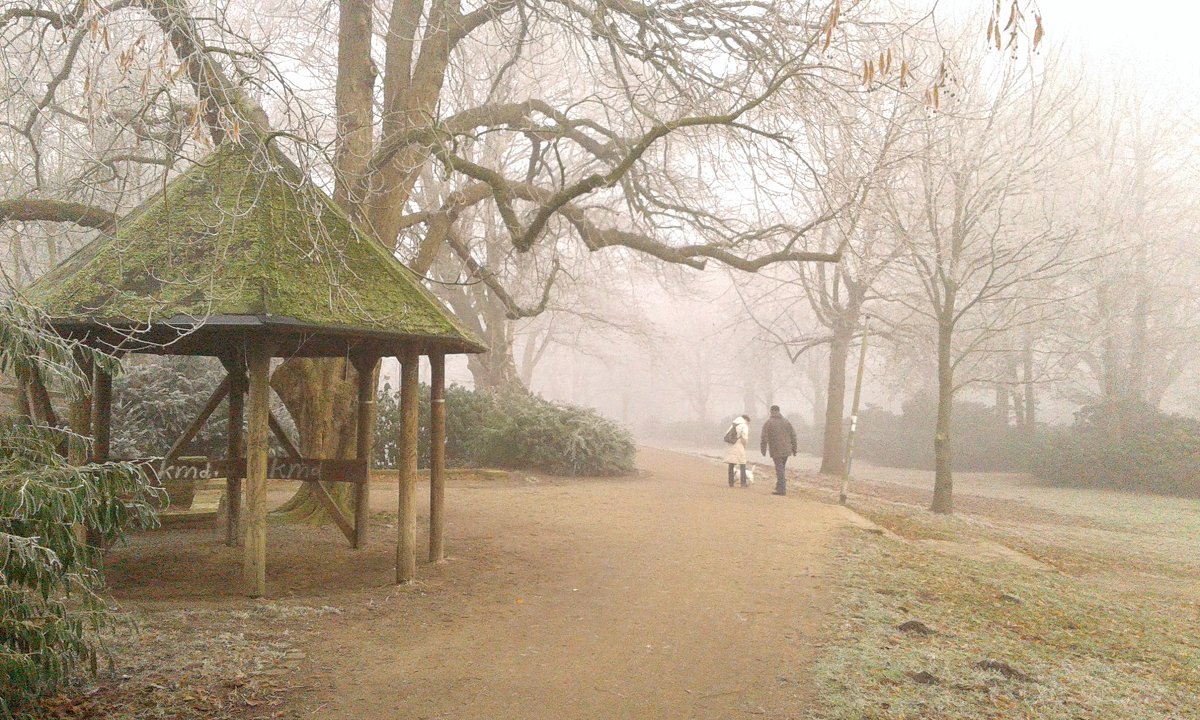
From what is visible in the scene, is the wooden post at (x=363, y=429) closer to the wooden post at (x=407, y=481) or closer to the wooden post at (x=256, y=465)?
the wooden post at (x=407, y=481)

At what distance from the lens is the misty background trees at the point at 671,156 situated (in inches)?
372

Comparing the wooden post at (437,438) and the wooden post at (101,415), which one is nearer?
the wooden post at (101,415)

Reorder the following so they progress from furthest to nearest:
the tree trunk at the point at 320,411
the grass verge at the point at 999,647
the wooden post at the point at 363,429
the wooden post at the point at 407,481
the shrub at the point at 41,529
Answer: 1. the tree trunk at the point at 320,411
2. the wooden post at the point at 363,429
3. the wooden post at the point at 407,481
4. the grass verge at the point at 999,647
5. the shrub at the point at 41,529

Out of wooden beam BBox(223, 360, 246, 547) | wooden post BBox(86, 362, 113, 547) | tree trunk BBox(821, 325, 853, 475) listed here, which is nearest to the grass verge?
wooden beam BBox(223, 360, 246, 547)

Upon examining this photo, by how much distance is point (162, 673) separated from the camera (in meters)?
5.45

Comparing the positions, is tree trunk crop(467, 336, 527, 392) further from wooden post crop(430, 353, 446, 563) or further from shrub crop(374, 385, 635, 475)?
wooden post crop(430, 353, 446, 563)

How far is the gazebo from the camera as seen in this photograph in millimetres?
7027

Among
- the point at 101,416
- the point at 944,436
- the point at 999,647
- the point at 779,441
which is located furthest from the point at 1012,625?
the point at 944,436

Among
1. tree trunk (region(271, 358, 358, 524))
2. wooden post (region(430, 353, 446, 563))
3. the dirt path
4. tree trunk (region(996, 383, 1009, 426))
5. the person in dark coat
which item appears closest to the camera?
the dirt path

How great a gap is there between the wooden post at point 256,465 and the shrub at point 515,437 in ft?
39.0

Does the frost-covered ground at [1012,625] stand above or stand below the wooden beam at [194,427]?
below

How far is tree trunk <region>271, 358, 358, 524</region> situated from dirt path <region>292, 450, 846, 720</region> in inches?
43.8

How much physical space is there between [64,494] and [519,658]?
3.16m

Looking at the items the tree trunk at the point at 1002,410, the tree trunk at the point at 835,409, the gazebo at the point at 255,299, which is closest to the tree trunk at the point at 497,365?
the tree trunk at the point at 835,409
